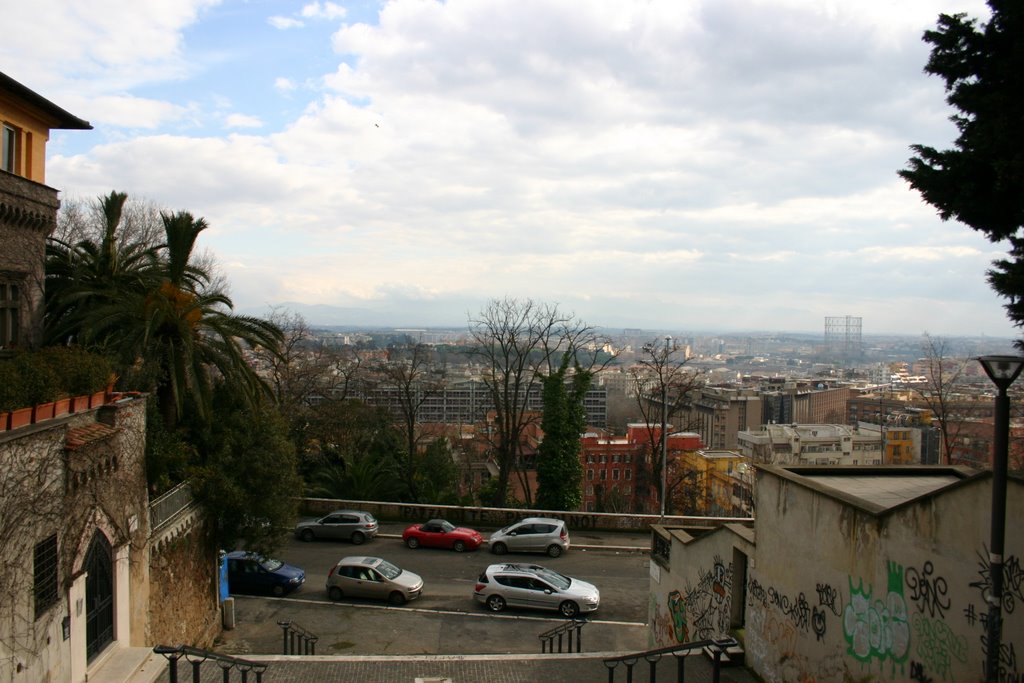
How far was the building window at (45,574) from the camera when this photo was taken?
32.4 feet

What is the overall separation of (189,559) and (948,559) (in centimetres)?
1501

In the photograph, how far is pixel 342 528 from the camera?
25.5 meters

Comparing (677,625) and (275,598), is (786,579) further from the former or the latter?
(275,598)

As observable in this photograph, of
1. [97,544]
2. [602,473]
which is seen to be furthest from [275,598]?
[602,473]

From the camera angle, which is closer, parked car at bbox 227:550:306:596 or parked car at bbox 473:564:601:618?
parked car at bbox 473:564:601:618

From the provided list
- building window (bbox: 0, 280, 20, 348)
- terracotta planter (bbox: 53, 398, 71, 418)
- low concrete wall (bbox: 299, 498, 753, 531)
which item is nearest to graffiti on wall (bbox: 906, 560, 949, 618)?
terracotta planter (bbox: 53, 398, 71, 418)

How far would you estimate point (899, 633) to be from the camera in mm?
7895

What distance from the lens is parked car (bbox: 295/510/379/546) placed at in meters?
25.5

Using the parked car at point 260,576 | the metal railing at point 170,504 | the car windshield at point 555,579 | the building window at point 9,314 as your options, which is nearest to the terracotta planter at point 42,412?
the metal railing at point 170,504

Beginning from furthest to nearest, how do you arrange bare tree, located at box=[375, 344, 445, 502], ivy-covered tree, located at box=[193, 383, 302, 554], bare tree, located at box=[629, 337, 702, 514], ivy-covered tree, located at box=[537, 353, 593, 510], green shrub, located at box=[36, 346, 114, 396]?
1. bare tree, located at box=[375, 344, 445, 502]
2. bare tree, located at box=[629, 337, 702, 514]
3. ivy-covered tree, located at box=[537, 353, 593, 510]
4. ivy-covered tree, located at box=[193, 383, 302, 554]
5. green shrub, located at box=[36, 346, 114, 396]

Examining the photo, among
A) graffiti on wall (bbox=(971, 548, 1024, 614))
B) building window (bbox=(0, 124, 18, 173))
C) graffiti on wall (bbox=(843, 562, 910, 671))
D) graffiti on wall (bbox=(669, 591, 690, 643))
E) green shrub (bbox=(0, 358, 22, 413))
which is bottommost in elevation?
graffiti on wall (bbox=(669, 591, 690, 643))

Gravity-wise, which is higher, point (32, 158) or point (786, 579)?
point (32, 158)

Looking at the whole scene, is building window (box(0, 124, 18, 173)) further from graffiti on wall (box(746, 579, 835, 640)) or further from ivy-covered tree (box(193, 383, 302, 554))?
graffiti on wall (box(746, 579, 835, 640))

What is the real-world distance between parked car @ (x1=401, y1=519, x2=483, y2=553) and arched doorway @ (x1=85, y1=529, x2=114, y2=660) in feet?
42.6
